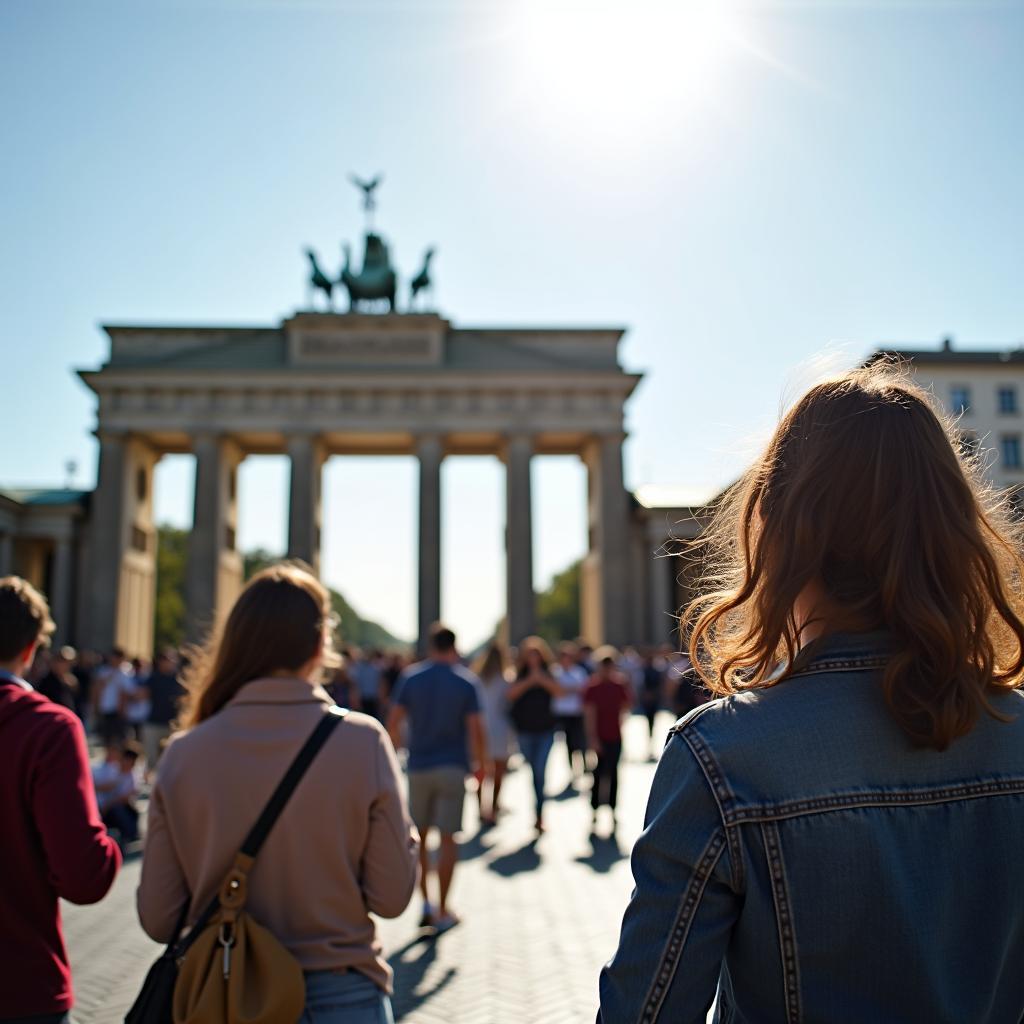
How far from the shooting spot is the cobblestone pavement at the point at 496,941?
5.91 meters

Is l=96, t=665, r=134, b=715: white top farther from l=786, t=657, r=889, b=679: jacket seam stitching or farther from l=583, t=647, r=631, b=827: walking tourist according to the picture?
l=786, t=657, r=889, b=679: jacket seam stitching

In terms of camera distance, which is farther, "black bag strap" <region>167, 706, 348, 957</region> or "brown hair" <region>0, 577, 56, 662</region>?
"brown hair" <region>0, 577, 56, 662</region>

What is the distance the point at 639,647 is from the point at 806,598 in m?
40.9

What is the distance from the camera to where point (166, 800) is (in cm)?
287

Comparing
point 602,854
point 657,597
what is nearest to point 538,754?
point 602,854

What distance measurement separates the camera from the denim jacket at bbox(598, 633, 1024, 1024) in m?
1.51

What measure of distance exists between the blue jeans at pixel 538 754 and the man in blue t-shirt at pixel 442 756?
413 cm

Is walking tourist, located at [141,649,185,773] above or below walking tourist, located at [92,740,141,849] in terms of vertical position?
above

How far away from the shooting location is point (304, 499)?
4325cm

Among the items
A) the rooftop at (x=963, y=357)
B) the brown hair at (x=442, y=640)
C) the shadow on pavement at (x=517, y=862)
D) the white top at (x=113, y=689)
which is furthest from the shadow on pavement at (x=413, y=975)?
the rooftop at (x=963, y=357)

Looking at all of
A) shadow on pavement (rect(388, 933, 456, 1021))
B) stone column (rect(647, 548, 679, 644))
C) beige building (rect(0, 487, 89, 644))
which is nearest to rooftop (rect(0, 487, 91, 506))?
beige building (rect(0, 487, 89, 644))

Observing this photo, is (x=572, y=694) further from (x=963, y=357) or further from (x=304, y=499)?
(x=963, y=357)

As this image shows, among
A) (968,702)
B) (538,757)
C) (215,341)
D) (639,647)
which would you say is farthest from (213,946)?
(215,341)

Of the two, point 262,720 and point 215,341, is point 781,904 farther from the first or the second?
point 215,341
